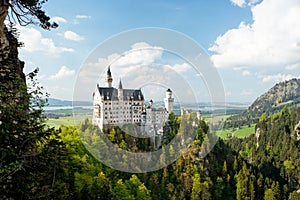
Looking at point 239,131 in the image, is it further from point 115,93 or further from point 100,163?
point 100,163

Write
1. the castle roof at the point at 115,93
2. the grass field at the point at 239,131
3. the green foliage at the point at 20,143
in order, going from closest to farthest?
the green foliage at the point at 20,143
the castle roof at the point at 115,93
the grass field at the point at 239,131

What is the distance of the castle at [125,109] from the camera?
42000 millimetres

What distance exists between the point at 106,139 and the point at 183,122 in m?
15.2

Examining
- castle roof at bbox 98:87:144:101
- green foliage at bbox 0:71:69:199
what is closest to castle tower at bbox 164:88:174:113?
castle roof at bbox 98:87:144:101

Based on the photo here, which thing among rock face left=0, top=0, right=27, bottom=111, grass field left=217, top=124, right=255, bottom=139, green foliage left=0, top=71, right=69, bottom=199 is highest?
rock face left=0, top=0, right=27, bottom=111

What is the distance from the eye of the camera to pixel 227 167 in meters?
64.4

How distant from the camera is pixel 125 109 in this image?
4500 cm

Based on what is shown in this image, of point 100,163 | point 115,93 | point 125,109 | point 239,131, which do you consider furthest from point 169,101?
point 239,131

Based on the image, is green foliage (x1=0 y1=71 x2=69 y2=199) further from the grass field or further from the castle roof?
the grass field

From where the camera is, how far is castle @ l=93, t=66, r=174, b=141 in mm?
42000

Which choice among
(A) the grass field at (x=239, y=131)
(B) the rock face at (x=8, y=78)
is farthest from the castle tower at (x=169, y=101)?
(A) the grass field at (x=239, y=131)

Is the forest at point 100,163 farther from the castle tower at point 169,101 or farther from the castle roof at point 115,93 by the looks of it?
the castle roof at point 115,93

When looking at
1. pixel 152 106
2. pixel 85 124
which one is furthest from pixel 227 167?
pixel 85 124

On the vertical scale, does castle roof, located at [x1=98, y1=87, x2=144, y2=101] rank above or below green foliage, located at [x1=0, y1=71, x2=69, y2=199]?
above
